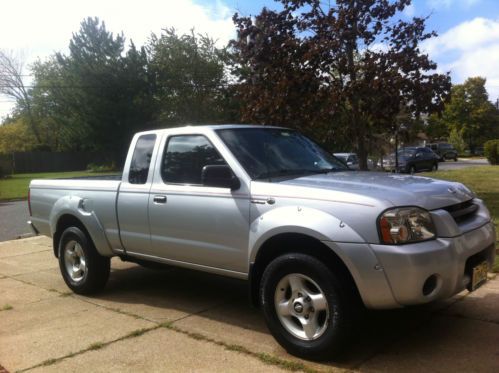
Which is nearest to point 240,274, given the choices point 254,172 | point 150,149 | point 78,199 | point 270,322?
point 270,322

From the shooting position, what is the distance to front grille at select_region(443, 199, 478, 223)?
3947mm

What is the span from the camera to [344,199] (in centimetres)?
375

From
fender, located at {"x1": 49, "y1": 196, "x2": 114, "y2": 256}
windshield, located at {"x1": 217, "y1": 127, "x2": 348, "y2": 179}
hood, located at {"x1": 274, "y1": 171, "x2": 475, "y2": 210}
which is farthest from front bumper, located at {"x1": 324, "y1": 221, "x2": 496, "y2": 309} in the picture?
fender, located at {"x1": 49, "y1": 196, "x2": 114, "y2": 256}

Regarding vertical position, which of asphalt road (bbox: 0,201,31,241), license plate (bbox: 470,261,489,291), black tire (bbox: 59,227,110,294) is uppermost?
license plate (bbox: 470,261,489,291)

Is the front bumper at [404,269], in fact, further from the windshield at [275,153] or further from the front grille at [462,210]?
the windshield at [275,153]

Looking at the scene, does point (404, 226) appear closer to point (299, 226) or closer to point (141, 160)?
point (299, 226)

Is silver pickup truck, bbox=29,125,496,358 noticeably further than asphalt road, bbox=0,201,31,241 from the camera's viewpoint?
No

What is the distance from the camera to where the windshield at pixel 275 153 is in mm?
4625

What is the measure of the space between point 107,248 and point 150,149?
125 cm

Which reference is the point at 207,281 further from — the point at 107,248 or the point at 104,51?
the point at 104,51

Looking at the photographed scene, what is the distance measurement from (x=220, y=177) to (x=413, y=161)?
92.0 feet

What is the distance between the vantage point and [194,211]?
4.71 m

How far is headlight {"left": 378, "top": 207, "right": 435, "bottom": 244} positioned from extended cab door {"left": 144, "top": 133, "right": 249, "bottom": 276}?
1215 mm

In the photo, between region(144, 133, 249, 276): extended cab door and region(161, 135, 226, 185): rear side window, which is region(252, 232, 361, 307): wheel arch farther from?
region(161, 135, 226, 185): rear side window
